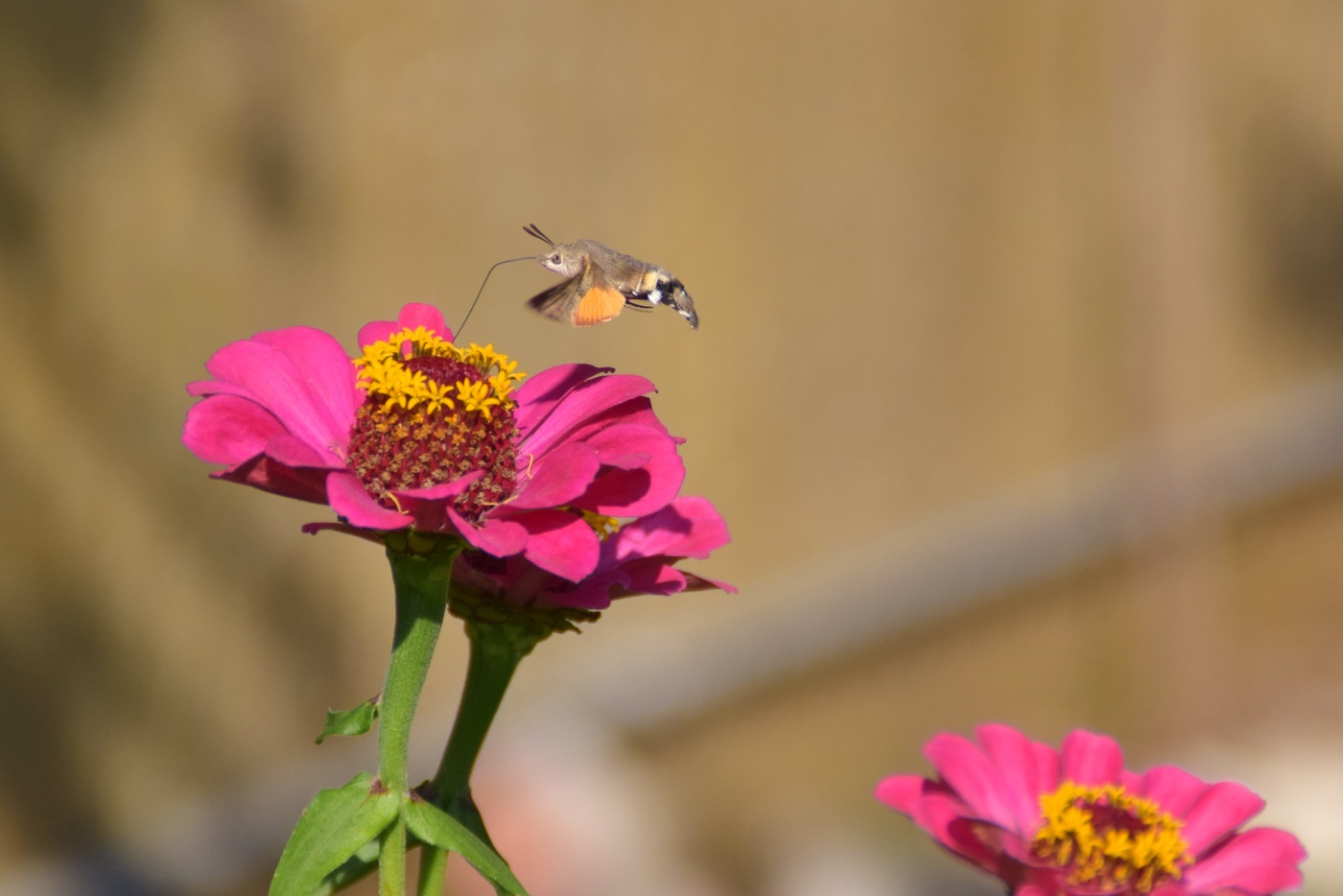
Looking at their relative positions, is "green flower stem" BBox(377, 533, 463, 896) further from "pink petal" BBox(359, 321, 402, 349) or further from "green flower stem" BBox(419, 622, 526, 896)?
"pink petal" BBox(359, 321, 402, 349)

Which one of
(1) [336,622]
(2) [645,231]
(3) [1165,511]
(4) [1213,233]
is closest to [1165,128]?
(4) [1213,233]

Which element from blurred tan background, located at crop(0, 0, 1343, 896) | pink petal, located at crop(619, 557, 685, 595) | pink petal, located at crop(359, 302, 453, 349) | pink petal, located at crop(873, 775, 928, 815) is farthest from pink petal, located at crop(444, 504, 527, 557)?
blurred tan background, located at crop(0, 0, 1343, 896)

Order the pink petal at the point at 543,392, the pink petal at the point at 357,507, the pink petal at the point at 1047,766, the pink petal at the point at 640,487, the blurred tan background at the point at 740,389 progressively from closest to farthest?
1. the pink petal at the point at 357,507
2. the pink petal at the point at 640,487
3. the pink petal at the point at 543,392
4. the pink petal at the point at 1047,766
5. the blurred tan background at the point at 740,389

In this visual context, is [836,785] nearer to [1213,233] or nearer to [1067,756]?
[1213,233]

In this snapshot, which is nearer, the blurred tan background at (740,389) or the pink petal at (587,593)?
the pink petal at (587,593)

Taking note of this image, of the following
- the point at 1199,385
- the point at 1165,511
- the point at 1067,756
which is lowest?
the point at 1067,756

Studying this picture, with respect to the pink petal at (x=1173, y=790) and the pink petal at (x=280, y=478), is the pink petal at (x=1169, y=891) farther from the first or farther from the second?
the pink petal at (x=280, y=478)

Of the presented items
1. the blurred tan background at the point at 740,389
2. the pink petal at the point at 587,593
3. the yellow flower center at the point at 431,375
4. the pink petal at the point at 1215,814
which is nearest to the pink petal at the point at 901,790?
the pink petal at the point at 1215,814
